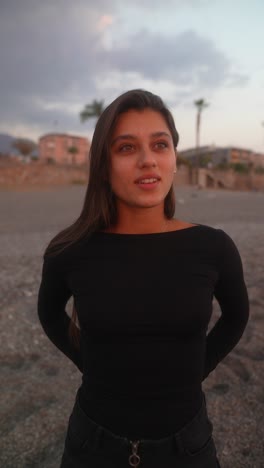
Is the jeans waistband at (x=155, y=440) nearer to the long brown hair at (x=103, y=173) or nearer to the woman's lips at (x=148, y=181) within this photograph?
the long brown hair at (x=103, y=173)

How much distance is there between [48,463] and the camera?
90.3 inches

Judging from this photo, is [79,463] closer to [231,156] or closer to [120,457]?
[120,457]

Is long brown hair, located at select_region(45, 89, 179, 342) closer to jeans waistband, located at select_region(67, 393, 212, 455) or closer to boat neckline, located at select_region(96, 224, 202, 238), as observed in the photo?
boat neckline, located at select_region(96, 224, 202, 238)

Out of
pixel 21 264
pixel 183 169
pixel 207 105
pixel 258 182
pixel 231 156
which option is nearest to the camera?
pixel 21 264

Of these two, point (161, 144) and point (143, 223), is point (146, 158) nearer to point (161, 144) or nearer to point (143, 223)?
point (161, 144)

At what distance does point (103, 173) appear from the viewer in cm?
146

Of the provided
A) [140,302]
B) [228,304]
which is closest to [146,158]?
[140,302]

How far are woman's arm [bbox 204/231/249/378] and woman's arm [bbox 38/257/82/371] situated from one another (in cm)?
62

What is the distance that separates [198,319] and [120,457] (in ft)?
1.87

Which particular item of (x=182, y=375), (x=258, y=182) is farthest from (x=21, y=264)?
(x=258, y=182)

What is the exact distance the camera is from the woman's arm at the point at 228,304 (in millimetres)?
1414

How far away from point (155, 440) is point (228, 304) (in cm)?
59

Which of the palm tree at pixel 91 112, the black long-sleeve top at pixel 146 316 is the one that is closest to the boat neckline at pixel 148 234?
the black long-sleeve top at pixel 146 316

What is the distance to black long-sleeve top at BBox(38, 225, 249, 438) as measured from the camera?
1315mm
